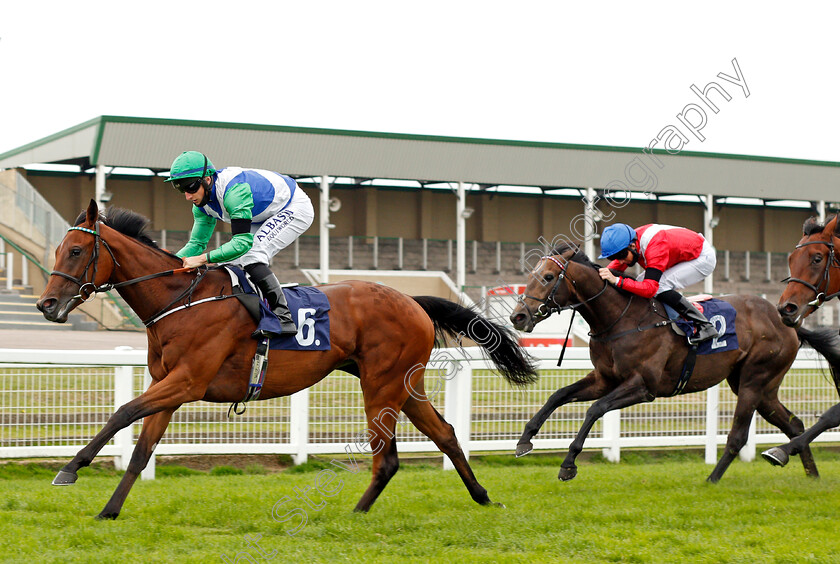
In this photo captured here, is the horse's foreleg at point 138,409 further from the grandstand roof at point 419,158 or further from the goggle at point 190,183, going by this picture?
the grandstand roof at point 419,158

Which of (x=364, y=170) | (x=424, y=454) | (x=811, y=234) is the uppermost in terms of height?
(x=364, y=170)

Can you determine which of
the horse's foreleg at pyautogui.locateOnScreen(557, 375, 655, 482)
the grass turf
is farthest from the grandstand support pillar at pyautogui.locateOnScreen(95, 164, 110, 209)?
the horse's foreleg at pyautogui.locateOnScreen(557, 375, 655, 482)

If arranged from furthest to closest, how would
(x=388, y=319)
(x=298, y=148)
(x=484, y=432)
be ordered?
(x=298, y=148), (x=484, y=432), (x=388, y=319)

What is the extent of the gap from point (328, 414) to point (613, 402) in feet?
7.96

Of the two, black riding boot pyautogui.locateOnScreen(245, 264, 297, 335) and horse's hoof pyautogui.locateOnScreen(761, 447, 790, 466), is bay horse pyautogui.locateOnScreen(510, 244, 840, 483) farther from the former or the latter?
black riding boot pyautogui.locateOnScreen(245, 264, 297, 335)

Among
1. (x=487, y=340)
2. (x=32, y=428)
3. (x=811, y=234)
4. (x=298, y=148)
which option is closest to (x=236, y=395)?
(x=487, y=340)

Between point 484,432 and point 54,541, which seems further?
point 484,432

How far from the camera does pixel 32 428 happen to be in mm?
6016

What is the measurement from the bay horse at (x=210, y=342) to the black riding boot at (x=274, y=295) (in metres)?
0.14

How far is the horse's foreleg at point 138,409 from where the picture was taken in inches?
162

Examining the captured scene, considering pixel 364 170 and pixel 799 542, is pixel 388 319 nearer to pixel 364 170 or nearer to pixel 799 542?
pixel 799 542

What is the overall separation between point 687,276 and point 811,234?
87 centimetres

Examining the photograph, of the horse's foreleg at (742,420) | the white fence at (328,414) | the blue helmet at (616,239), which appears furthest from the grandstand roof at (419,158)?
the blue helmet at (616,239)

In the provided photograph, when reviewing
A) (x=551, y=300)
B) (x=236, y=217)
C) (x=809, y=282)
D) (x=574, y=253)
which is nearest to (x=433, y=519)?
(x=551, y=300)
